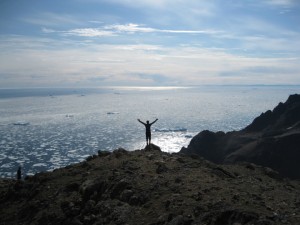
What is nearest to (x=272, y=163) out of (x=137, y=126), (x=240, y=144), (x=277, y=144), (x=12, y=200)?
(x=277, y=144)

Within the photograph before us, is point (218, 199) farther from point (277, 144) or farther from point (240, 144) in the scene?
point (240, 144)

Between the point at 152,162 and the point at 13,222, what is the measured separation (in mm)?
7697

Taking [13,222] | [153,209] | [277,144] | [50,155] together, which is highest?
[153,209]

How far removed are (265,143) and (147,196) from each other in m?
60.3

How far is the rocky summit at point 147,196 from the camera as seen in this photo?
11625mm

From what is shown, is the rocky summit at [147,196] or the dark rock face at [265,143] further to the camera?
the dark rock face at [265,143]

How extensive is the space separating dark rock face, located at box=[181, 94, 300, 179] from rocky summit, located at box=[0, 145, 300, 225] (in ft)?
160

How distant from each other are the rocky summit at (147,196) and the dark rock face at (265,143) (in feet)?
160

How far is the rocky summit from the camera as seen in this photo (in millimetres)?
11625

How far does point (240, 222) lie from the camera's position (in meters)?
10.4

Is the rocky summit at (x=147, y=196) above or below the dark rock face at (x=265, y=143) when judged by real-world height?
above

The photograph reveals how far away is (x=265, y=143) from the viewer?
6900cm

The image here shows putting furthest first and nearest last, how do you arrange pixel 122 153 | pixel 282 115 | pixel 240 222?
pixel 282 115 < pixel 122 153 < pixel 240 222

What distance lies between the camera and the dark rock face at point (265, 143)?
65625 millimetres
